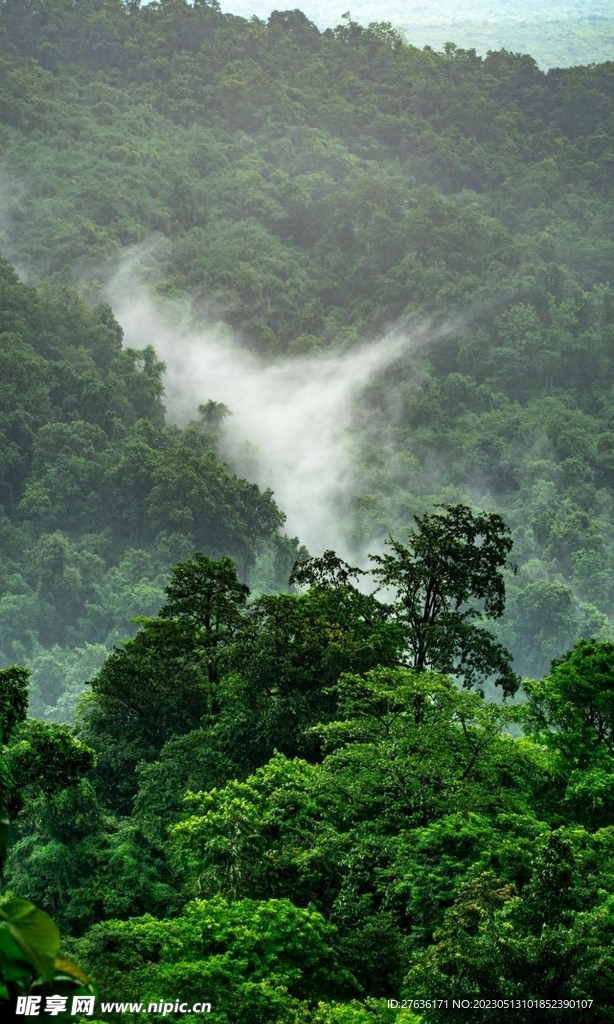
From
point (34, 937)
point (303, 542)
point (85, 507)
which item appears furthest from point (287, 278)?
point (34, 937)

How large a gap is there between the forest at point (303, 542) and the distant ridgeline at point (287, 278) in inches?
9.3

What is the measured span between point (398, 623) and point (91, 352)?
5346 centimetres

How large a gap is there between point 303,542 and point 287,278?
2498 cm

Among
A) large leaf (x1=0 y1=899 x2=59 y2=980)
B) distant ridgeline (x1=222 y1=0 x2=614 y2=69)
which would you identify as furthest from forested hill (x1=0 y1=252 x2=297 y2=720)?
distant ridgeline (x1=222 y1=0 x2=614 y2=69)

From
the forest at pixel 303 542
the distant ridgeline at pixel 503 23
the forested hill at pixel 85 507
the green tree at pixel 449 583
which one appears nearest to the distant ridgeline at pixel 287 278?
the forested hill at pixel 85 507

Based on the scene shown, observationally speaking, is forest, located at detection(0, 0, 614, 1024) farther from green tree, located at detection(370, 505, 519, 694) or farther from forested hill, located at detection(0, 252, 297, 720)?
forested hill, located at detection(0, 252, 297, 720)

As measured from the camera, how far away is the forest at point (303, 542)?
1233 cm

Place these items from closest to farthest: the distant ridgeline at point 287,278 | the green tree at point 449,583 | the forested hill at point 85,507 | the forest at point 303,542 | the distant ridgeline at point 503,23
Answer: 1. the forest at point 303,542
2. the green tree at point 449,583
3. the forested hill at point 85,507
4. the distant ridgeline at point 287,278
5. the distant ridgeline at point 503,23

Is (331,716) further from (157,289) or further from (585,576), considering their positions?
(157,289)

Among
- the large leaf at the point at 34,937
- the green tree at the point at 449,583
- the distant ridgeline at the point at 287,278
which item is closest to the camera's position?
the large leaf at the point at 34,937

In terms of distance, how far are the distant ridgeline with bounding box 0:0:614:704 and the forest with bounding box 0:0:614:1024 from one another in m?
0.24

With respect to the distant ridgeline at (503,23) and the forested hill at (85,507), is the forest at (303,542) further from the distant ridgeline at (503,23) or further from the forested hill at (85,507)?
the distant ridgeline at (503,23)

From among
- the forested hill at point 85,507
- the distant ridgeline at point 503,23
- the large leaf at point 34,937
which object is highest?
the distant ridgeline at point 503,23

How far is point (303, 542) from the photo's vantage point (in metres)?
75.6
